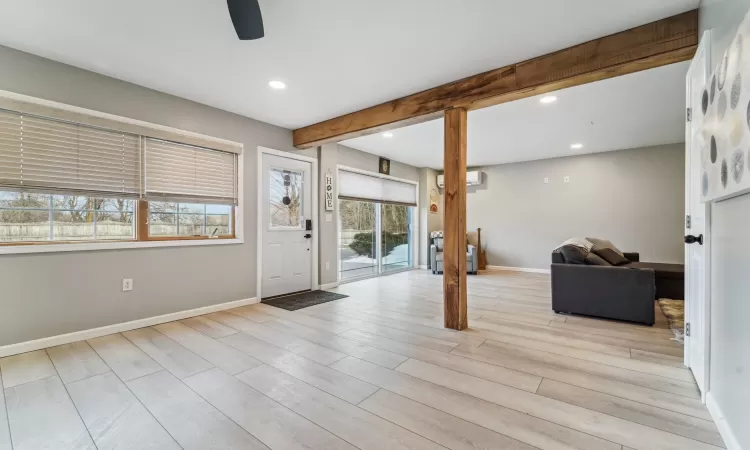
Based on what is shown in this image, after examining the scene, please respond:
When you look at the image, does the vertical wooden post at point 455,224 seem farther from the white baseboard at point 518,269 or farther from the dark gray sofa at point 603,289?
the white baseboard at point 518,269

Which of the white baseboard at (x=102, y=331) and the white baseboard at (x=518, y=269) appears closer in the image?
the white baseboard at (x=102, y=331)

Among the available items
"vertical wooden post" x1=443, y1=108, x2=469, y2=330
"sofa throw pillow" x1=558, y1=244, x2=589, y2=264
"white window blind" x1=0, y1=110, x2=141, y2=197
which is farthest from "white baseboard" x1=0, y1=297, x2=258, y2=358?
"sofa throw pillow" x1=558, y1=244, x2=589, y2=264

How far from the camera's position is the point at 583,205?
6211mm

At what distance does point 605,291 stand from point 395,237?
13.7 ft

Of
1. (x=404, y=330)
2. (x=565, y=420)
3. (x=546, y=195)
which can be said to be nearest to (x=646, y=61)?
(x=565, y=420)

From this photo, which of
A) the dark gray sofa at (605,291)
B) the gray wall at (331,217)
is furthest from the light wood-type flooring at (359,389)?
the gray wall at (331,217)

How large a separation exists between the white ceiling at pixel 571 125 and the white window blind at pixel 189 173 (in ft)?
7.32

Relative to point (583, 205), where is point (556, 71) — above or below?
above

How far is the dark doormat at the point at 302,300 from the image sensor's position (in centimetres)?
396

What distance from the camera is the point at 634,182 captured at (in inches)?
226

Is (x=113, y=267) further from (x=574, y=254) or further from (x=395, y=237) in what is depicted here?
(x=395, y=237)

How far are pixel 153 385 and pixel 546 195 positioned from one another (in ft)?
22.8

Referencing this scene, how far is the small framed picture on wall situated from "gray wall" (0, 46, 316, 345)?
278 centimetres

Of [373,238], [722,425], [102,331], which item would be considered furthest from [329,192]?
[722,425]
